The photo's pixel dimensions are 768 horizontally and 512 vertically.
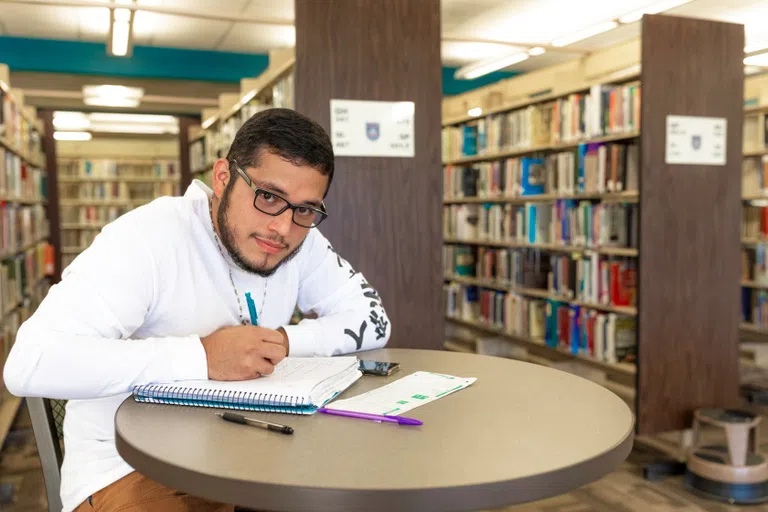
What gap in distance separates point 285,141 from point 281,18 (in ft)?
17.5

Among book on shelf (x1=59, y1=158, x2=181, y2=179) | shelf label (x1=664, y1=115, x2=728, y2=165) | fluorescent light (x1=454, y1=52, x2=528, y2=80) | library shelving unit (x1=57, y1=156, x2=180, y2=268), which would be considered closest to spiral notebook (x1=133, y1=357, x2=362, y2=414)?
shelf label (x1=664, y1=115, x2=728, y2=165)

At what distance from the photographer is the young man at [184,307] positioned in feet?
3.79

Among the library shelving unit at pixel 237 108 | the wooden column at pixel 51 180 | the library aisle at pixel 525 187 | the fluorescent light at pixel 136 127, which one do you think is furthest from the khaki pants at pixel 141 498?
the fluorescent light at pixel 136 127

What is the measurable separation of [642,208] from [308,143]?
236 cm

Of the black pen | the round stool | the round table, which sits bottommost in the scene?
the round stool

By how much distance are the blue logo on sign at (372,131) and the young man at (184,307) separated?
1.33 meters

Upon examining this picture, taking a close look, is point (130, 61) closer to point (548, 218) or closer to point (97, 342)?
point (548, 218)

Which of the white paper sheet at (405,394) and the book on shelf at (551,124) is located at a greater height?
the book on shelf at (551,124)

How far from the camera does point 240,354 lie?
1211 mm

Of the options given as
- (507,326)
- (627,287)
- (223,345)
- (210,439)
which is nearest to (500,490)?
(210,439)

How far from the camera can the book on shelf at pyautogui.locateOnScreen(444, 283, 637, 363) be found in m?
4.06

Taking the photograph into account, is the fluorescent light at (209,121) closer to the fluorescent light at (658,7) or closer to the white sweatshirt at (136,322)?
the fluorescent light at (658,7)

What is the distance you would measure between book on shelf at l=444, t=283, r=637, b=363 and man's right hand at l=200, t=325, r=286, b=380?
2.77m

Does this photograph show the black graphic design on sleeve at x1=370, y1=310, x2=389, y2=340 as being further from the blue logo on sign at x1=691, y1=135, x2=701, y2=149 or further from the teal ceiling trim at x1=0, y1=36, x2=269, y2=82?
the teal ceiling trim at x1=0, y1=36, x2=269, y2=82
